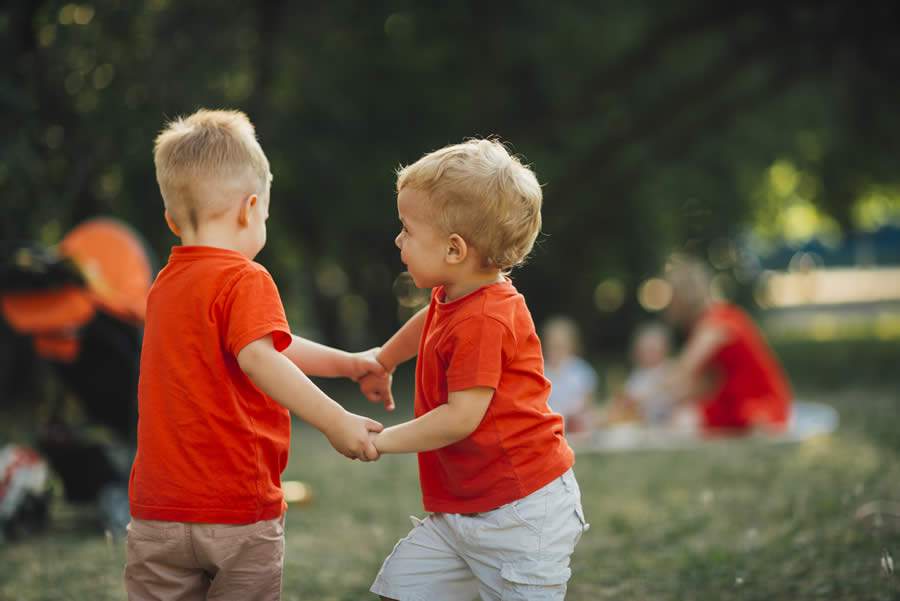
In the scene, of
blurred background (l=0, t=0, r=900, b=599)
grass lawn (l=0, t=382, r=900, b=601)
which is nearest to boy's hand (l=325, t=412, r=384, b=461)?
grass lawn (l=0, t=382, r=900, b=601)

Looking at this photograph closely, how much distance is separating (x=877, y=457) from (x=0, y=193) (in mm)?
5792

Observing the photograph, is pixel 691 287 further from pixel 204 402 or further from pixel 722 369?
pixel 204 402

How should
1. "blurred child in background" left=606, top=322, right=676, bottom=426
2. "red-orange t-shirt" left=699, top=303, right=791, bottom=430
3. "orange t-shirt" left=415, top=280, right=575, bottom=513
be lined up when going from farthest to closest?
1. "blurred child in background" left=606, top=322, right=676, bottom=426
2. "red-orange t-shirt" left=699, top=303, right=791, bottom=430
3. "orange t-shirt" left=415, top=280, right=575, bottom=513

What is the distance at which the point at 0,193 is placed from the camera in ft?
19.6

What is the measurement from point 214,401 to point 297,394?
24 cm

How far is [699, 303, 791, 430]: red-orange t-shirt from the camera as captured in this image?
9.39m

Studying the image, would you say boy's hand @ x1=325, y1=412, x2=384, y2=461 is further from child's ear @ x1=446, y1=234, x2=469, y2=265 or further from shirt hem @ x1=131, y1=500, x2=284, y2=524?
child's ear @ x1=446, y1=234, x2=469, y2=265

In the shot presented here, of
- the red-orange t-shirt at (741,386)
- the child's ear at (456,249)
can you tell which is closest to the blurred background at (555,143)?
the red-orange t-shirt at (741,386)

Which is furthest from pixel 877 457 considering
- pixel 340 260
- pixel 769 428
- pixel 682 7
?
pixel 340 260

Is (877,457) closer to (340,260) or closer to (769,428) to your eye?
(769,428)

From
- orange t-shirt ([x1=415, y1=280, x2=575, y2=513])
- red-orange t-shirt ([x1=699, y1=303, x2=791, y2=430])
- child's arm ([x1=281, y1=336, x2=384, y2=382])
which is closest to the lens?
orange t-shirt ([x1=415, y1=280, x2=575, y2=513])

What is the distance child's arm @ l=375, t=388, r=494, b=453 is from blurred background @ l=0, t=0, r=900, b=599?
1.65 m

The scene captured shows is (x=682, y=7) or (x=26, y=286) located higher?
(x=682, y=7)

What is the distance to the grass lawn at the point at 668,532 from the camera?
4363 mm
